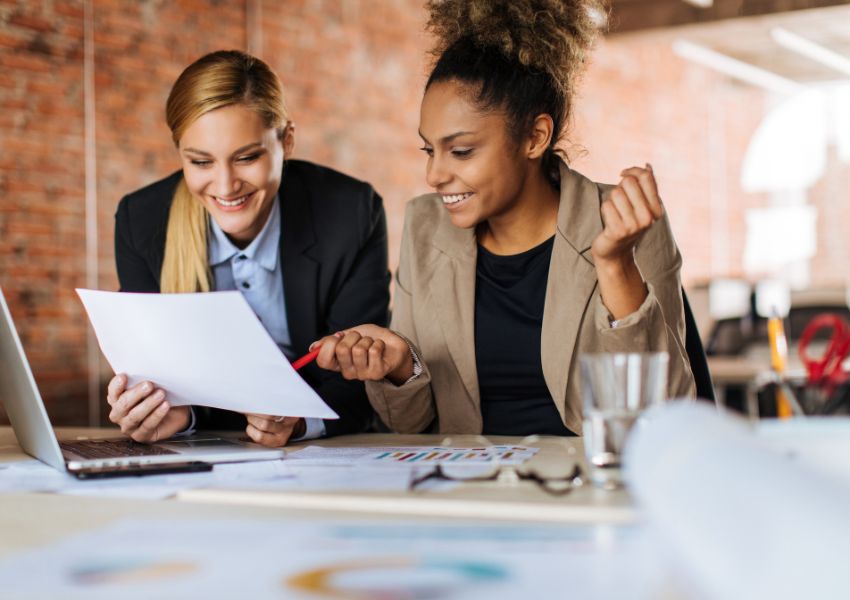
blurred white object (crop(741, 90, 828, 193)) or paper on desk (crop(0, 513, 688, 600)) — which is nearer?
paper on desk (crop(0, 513, 688, 600))

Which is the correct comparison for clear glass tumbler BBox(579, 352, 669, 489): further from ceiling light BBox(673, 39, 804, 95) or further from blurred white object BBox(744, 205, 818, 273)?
blurred white object BBox(744, 205, 818, 273)

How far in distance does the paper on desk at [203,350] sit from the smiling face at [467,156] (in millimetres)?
640

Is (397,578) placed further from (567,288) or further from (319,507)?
(567,288)

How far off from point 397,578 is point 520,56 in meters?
1.39

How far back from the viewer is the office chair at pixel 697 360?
71.1 inches

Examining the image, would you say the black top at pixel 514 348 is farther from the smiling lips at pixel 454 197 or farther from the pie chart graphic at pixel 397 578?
the pie chart graphic at pixel 397 578

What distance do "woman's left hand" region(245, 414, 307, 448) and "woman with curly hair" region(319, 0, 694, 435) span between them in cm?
23

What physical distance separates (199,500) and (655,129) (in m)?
8.95

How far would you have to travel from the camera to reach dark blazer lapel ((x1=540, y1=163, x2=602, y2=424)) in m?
1.75

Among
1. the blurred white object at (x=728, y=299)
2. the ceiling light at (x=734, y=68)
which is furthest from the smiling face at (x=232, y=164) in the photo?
the ceiling light at (x=734, y=68)

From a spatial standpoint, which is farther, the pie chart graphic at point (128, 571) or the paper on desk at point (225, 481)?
the paper on desk at point (225, 481)

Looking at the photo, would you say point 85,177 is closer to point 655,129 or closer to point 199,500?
point 199,500

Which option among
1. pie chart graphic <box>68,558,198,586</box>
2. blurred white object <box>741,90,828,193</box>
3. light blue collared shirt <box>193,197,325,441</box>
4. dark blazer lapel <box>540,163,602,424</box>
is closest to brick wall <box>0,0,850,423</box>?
dark blazer lapel <box>540,163,602,424</box>

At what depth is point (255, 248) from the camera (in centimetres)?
196
